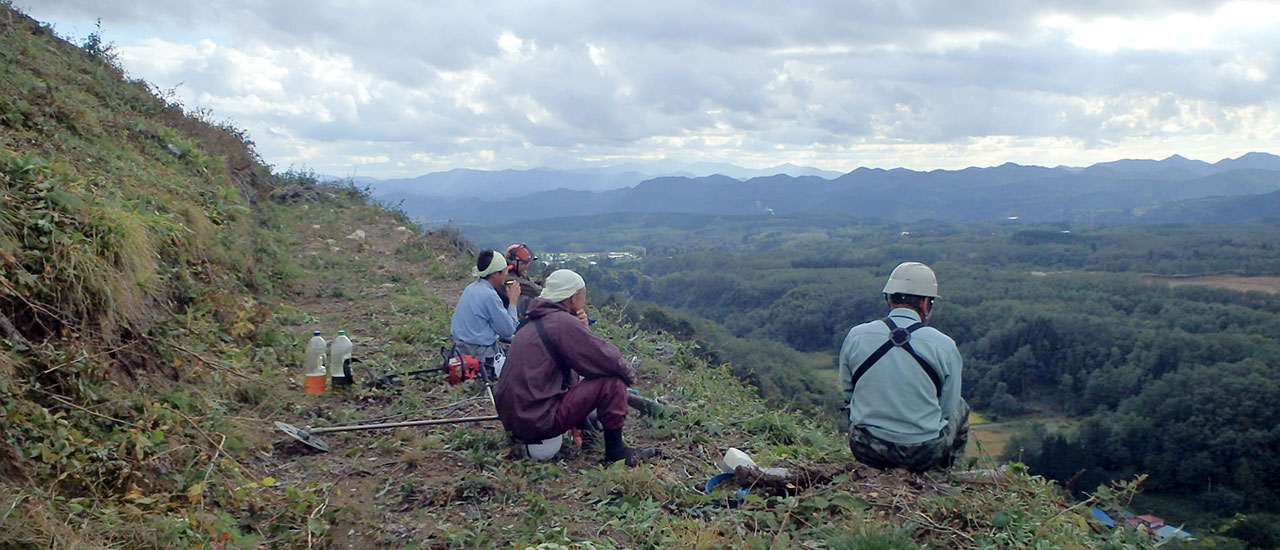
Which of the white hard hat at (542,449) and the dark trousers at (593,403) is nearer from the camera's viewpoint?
the dark trousers at (593,403)

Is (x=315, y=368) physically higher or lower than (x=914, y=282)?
lower

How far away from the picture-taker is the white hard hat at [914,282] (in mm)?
4184

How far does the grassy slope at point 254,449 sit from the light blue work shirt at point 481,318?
0.49m

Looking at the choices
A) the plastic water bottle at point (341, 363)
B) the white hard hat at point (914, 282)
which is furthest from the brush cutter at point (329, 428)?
the white hard hat at point (914, 282)

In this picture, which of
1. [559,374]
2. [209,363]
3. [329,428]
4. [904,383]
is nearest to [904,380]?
[904,383]

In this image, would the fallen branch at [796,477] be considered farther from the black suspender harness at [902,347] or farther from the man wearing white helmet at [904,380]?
the black suspender harness at [902,347]

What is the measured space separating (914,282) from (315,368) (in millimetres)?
5006

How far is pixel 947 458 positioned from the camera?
4449mm

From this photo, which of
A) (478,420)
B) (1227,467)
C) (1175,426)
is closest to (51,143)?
(478,420)

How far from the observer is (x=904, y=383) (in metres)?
4.10

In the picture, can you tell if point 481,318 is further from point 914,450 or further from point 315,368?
point 914,450

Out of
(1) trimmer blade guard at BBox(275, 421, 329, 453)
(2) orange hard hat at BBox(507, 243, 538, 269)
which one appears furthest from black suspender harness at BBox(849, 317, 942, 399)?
(2) orange hard hat at BBox(507, 243, 538, 269)

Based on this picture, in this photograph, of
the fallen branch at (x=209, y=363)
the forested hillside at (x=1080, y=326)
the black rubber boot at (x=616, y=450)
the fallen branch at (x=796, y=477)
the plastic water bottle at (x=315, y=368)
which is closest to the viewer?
the fallen branch at (x=796, y=477)

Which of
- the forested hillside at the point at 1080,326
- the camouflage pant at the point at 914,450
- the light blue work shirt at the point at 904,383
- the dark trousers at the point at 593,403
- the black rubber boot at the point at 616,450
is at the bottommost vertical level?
the forested hillside at the point at 1080,326
